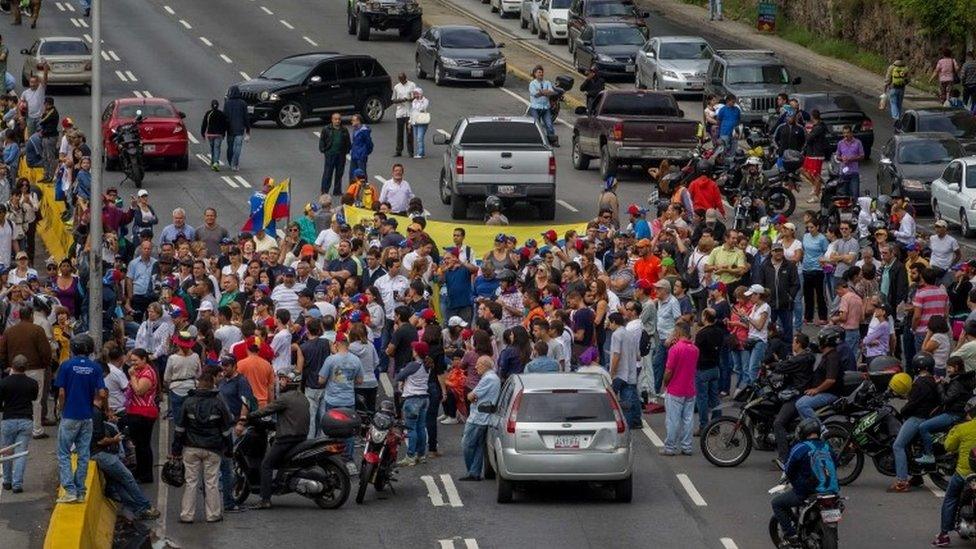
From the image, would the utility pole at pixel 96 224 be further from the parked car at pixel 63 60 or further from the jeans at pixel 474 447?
the parked car at pixel 63 60

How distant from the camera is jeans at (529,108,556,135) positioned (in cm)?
4556

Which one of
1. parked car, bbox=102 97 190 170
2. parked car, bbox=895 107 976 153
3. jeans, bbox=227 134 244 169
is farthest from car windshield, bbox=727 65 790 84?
parked car, bbox=102 97 190 170

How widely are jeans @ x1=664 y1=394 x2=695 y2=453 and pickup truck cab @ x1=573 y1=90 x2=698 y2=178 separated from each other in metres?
16.6

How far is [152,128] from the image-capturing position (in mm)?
42938

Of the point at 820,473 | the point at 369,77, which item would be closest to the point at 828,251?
the point at 820,473

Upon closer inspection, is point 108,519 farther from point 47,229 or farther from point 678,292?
point 47,229

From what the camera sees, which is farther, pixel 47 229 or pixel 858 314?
pixel 47 229

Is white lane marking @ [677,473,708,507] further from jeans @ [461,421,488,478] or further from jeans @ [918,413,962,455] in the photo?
jeans @ [918,413,962,455]

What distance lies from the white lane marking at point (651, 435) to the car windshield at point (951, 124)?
17.9 metres

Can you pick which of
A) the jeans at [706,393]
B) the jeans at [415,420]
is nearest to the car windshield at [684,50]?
the jeans at [706,393]

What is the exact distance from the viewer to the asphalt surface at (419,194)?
21188 millimetres

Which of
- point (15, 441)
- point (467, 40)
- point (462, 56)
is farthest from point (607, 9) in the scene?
point (15, 441)

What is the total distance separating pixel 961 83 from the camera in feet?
163

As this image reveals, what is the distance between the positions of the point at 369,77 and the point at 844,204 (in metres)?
16.4
